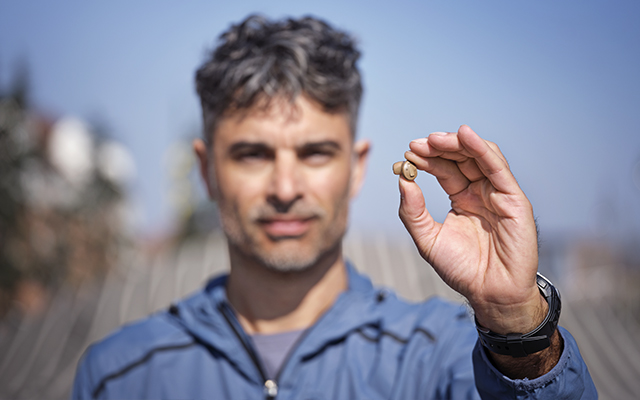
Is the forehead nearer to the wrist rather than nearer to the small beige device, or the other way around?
the small beige device

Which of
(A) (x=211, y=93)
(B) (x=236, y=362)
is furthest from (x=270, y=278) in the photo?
(A) (x=211, y=93)

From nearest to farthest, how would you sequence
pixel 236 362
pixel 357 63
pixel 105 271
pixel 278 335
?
1. pixel 236 362
2. pixel 278 335
3. pixel 357 63
4. pixel 105 271

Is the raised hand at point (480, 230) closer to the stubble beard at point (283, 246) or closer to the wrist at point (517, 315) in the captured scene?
the wrist at point (517, 315)

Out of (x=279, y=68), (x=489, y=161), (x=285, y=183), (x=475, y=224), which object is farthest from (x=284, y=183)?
(x=489, y=161)

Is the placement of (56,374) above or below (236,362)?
below

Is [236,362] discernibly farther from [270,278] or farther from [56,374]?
[56,374]

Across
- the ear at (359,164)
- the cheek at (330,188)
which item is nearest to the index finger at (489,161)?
the cheek at (330,188)
